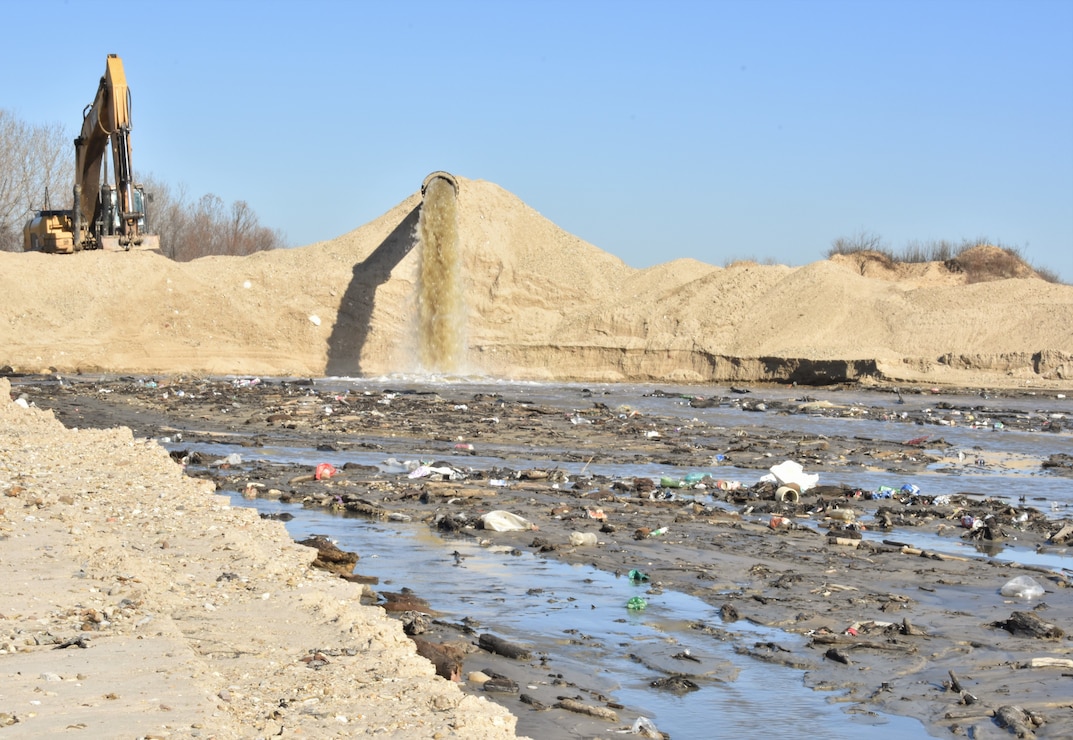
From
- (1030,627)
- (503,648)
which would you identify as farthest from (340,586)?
(1030,627)

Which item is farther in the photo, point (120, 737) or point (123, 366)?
point (123, 366)

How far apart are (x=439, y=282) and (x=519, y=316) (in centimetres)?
588

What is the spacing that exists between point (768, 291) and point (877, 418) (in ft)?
62.4

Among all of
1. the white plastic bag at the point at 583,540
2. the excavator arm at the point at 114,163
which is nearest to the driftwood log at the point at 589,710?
the white plastic bag at the point at 583,540

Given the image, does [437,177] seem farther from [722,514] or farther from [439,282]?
[722,514]

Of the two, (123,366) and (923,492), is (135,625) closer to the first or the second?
(923,492)

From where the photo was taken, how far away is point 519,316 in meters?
39.2

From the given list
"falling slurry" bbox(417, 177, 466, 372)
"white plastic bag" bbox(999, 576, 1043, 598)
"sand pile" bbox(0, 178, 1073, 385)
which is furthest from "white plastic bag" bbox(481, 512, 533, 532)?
"falling slurry" bbox(417, 177, 466, 372)

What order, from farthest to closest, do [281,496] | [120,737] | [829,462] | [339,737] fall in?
[829,462]
[281,496]
[339,737]
[120,737]

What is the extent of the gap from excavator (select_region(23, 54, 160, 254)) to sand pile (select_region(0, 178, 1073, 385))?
1003 millimetres

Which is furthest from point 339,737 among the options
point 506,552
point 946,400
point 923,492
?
point 946,400

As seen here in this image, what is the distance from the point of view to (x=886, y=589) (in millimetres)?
7242

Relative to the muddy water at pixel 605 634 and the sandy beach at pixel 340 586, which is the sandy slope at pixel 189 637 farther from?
the muddy water at pixel 605 634

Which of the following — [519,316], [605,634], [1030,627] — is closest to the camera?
[605,634]
